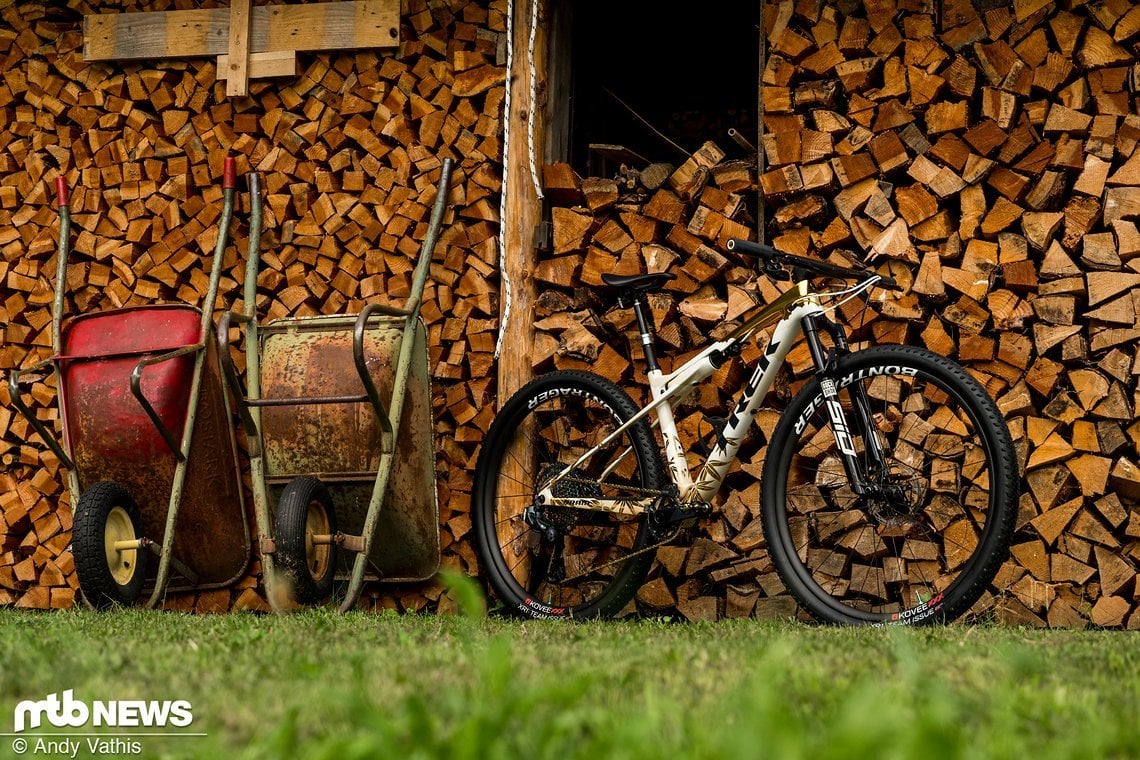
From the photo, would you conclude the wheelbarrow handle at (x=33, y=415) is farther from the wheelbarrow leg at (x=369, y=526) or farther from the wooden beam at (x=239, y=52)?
the wooden beam at (x=239, y=52)

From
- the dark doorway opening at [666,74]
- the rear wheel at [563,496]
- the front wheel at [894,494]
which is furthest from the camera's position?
the dark doorway opening at [666,74]

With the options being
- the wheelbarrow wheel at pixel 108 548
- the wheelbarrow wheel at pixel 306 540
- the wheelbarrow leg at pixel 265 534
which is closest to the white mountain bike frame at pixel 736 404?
the wheelbarrow wheel at pixel 306 540

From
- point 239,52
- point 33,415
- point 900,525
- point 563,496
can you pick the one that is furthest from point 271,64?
point 900,525

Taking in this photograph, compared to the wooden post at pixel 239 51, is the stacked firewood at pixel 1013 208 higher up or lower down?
lower down

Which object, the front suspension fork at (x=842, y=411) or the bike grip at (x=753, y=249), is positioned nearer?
the front suspension fork at (x=842, y=411)

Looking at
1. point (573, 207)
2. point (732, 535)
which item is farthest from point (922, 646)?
point (573, 207)

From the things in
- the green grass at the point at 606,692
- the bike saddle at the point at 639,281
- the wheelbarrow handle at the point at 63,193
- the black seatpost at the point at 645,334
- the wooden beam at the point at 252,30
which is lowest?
the green grass at the point at 606,692

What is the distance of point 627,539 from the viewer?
3.79m

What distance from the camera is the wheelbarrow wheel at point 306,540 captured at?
10.6 feet

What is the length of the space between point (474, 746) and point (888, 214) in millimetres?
2810

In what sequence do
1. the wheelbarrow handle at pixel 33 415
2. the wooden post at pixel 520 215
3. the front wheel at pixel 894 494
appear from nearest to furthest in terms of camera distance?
1. the front wheel at pixel 894 494
2. the wheelbarrow handle at pixel 33 415
3. the wooden post at pixel 520 215

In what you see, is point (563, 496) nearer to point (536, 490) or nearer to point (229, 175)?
point (536, 490)

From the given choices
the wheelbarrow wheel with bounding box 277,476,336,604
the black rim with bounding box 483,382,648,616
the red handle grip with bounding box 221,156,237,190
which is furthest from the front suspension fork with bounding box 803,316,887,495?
the red handle grip with bounding box 221,156,237,190

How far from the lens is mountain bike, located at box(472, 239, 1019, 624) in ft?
9.68
